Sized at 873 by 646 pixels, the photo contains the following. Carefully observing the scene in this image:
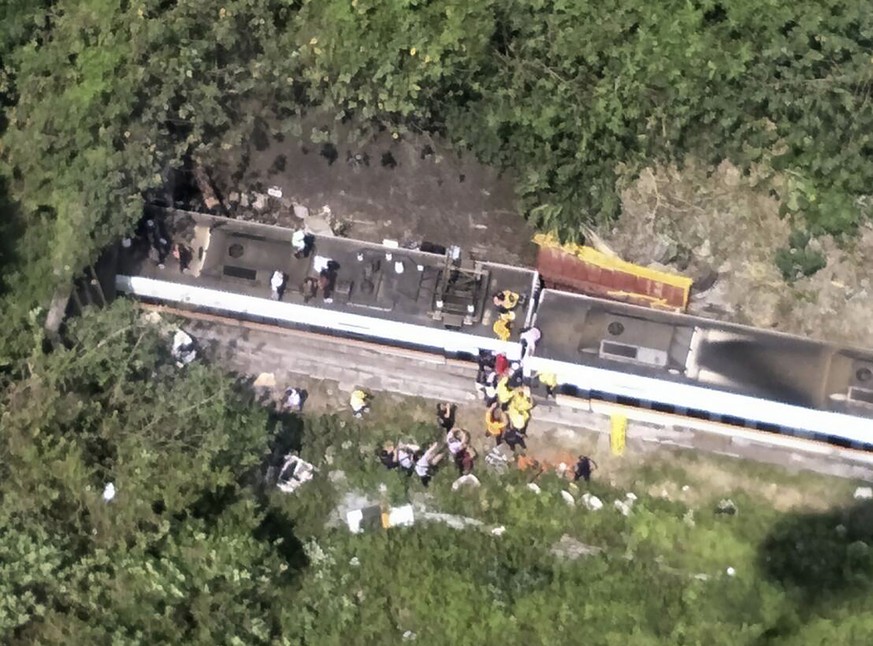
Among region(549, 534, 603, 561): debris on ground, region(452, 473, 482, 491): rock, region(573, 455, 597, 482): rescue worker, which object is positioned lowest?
region(549, 534, 603, 561): debris on ground

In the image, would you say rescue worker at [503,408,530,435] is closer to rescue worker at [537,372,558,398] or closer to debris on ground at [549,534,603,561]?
rescue worker at [537,372,558,398]

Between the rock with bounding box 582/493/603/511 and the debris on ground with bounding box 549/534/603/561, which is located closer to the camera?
the debris on ground with bounding box 549/534/603/561

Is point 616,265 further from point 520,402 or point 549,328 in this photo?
point 520,402

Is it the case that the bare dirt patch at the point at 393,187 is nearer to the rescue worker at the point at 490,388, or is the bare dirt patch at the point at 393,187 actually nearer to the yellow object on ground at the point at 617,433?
the rescue worker at the point at 490,388

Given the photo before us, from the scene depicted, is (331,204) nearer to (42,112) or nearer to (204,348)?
(204,348)

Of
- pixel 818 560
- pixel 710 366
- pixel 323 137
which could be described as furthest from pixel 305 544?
pixel 818 560

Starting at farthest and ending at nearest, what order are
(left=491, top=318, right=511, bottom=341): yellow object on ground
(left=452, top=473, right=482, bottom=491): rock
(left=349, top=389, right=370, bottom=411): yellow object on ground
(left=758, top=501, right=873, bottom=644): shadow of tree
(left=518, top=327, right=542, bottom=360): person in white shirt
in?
(left=349, top=389, right=370, bottom=411): yellow object on ground < (left=452, top=473, right=482, bottom=491): rock < (left=491, top=318, right=511, bottom=341): yellow object on ground < (left=518, top=327, right=542, bottom=360): person in white shirt < (left=758, top=501, right=873, bottom=644): shadow of tree

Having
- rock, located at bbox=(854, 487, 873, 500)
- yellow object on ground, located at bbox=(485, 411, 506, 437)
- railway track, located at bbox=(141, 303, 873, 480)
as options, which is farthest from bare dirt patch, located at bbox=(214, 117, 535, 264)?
rock, located at bbox=(854, 487, 873, 500)

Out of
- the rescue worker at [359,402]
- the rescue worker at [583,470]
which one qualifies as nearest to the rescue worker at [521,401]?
the rescue worker at [583,470]

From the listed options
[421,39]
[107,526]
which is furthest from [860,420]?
[107,526]
